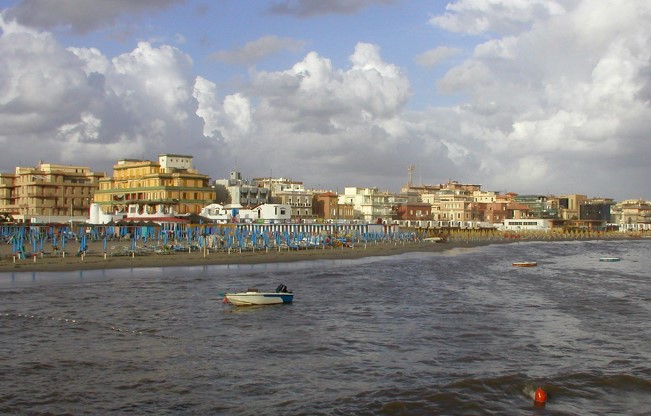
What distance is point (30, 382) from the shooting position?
64.3 feet

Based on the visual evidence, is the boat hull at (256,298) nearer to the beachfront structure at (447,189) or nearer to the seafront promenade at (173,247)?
the seafront promenade at (173,247)

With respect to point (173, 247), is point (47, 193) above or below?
above

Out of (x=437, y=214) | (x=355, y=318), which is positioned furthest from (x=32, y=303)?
(x=437, y=214)

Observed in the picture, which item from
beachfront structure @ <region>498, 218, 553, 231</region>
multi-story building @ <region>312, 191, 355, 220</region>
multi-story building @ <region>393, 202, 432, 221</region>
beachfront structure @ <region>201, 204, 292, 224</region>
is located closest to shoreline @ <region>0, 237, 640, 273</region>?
beachfront structure @ <region>201, 204, 292, 224</region>

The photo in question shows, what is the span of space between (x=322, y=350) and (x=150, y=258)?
125 feet

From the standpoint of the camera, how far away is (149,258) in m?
58.6

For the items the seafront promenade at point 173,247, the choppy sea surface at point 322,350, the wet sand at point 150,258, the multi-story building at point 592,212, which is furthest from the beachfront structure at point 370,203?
the choppy sea surface at point 322,350

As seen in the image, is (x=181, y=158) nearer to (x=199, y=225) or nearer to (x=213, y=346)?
(x=199, y=225)

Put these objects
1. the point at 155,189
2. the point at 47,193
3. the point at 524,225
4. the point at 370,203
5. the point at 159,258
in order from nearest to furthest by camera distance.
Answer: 1. the point at 159,258
2. the point at 155,189
3. the point at 47,193
4. the point at 370,203
5. the point at 524,225

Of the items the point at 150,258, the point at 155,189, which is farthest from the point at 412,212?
the point at 150,258

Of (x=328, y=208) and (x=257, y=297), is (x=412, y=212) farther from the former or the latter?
(x=257, y=297)

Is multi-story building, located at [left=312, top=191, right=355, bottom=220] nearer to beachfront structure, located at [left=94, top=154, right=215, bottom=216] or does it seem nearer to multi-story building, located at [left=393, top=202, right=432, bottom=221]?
multi-story building, located at [left=393, top=202, right=432, bottom=221]

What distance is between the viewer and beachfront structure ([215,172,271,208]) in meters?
117

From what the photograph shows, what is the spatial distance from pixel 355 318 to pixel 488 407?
530 inches
